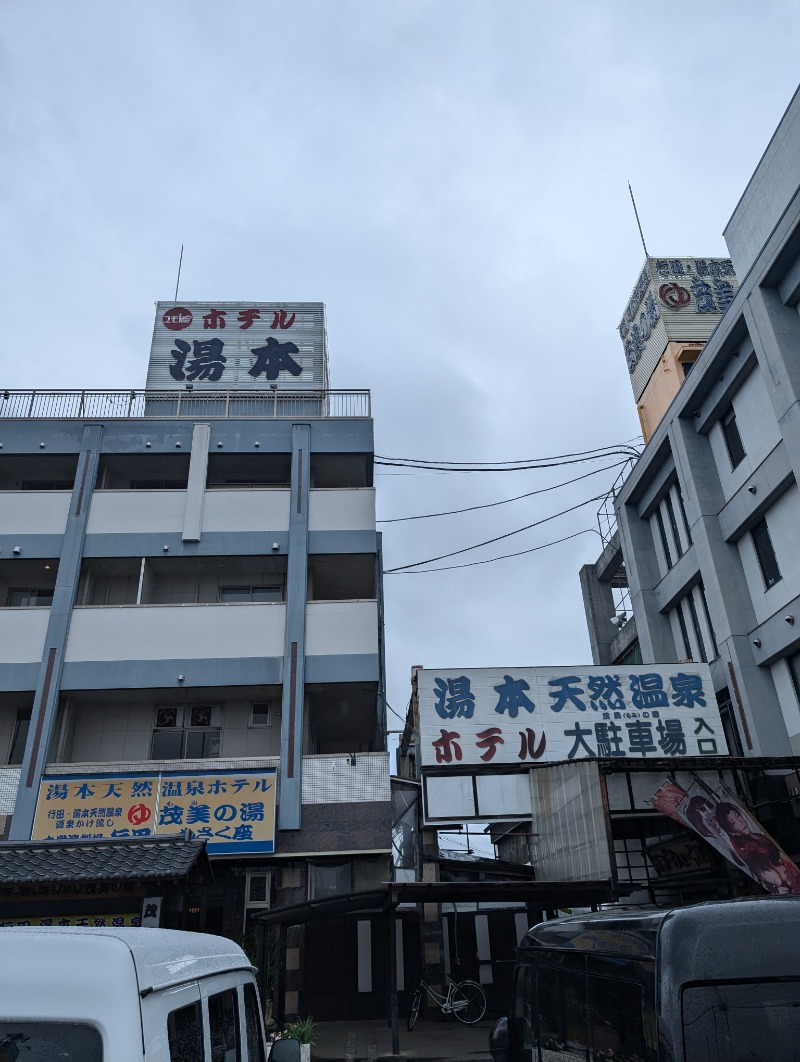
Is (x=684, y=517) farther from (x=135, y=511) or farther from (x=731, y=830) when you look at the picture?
(x=135, y=511)

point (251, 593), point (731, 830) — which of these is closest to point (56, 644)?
point (251, 593)

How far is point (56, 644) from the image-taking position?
19.6m

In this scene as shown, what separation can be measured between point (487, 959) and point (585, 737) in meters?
6.91

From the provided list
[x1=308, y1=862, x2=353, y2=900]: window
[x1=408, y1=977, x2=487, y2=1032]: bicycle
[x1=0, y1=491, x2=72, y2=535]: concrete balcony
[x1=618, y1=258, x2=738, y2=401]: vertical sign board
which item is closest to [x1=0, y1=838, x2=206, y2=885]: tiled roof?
[x1=308, y1=862, x2=353, y2=900]: window

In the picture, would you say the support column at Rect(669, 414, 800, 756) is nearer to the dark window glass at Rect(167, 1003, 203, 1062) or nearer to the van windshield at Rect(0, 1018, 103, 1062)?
the dark window glass at Rect(167, 1003, 203, 1062)

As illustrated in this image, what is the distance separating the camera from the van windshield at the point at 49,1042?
275cm

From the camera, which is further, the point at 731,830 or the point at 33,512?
the point at 33,512

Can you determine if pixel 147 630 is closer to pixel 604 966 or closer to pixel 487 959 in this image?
pixel 487 959

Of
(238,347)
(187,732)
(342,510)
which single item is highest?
(238,347)

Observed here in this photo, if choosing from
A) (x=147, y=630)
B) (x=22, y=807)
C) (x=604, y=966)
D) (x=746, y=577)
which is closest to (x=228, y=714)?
(x=147, y=630)

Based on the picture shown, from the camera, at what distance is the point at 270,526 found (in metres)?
21.5

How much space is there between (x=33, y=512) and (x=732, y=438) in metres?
19.5

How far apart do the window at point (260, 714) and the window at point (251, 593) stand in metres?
2.97

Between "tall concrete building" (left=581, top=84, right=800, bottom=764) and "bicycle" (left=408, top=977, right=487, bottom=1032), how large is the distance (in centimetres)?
904
